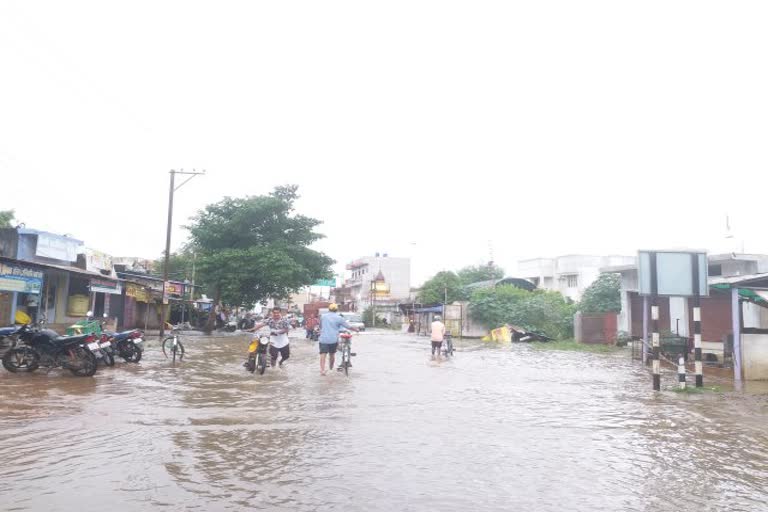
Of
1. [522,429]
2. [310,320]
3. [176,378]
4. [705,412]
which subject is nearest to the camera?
[522,429]

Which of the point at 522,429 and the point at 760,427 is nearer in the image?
the point at 522,429

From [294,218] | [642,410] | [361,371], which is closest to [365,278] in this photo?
[294,218]

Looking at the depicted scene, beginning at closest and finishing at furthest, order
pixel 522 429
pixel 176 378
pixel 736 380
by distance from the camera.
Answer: pixel 522 429, pixel 176 378, pixel 736 380

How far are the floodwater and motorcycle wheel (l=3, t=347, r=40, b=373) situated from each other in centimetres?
75

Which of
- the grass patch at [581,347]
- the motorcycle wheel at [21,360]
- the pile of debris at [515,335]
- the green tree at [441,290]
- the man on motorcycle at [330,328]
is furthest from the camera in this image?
the green tree at [441,290]

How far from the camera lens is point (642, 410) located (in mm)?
9547

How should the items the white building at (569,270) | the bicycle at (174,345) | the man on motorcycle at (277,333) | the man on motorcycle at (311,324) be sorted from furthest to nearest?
the white building at (569,270), the man on motorcycle at (311,324), the bicycle at (174,345), the man on motorcycle at (277,333)

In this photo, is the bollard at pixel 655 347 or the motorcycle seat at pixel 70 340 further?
the motorcycle seat at pixel 70 340

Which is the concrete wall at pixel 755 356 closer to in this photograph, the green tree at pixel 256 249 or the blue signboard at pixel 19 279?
the blue signboard at pixel 19 279

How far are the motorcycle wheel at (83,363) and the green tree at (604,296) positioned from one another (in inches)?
1099

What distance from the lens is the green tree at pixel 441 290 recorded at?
167 feet

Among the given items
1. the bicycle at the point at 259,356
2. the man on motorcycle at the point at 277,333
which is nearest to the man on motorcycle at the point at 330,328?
the man on motorcycle at the point at 277,333

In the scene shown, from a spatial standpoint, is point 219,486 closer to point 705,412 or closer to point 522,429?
point 522,429

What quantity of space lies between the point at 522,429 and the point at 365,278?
263 feet
